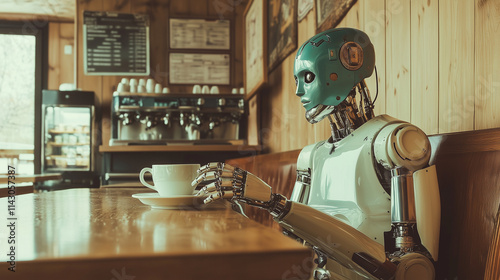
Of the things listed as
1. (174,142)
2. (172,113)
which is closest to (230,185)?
(174,142)

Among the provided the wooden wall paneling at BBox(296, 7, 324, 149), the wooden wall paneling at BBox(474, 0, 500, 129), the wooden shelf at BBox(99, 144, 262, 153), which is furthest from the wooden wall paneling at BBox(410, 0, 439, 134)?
the wooden shelf at BBox(99, 144, 262, 153)

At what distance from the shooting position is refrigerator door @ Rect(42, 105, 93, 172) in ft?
12.8

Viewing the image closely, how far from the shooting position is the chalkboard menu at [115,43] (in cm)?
436

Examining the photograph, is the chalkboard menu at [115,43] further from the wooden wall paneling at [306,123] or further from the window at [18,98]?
the wooden wall paneling at [306,123]

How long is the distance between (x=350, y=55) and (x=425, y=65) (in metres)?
0.36

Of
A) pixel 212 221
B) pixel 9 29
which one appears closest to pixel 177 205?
pixel 212 221

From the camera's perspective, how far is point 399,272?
0.80 meters

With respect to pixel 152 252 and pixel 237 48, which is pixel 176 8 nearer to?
pixel 237 48

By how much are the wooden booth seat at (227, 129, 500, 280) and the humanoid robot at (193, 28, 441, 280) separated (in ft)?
0.18

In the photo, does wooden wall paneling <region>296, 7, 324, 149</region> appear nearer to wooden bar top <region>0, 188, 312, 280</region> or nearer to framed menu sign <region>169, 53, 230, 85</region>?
wooden bar top <region>0, 188, 312, 280</region>

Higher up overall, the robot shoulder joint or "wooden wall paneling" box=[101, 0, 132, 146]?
"wooden wall paneling" box=[101, 0, 132, 146]

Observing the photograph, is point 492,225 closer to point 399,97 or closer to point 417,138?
point 417,138

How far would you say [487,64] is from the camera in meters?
0.97

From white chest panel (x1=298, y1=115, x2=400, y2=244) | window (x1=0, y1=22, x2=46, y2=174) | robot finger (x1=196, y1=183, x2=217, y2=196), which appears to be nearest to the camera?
robot finger (x1=196, y1=183, x2=217, y2=196)
